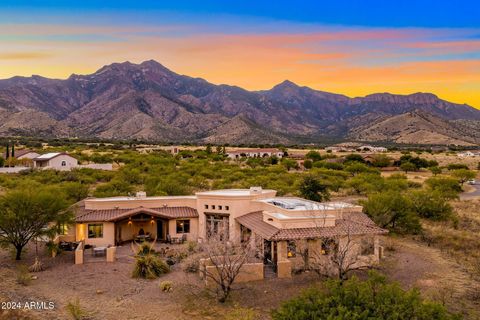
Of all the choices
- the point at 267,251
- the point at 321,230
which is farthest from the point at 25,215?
the point at 321,230

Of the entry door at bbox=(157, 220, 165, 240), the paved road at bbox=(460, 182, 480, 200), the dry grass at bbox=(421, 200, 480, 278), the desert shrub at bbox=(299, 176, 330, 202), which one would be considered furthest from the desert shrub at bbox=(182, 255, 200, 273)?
the paved road at bbox=(460, 182, 480, 200)

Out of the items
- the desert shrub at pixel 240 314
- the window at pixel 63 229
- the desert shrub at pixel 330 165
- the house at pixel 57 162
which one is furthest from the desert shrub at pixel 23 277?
the desert shrub at pixel 330 165

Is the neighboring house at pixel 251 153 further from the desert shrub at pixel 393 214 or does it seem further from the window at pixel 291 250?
the window at pixel 291 250

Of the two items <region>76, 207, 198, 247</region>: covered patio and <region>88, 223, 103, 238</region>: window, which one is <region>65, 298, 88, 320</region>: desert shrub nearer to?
<region>76, 207, 198, 247</region>: covered patio

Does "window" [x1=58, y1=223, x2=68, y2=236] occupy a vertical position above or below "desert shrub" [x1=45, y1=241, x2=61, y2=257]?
above

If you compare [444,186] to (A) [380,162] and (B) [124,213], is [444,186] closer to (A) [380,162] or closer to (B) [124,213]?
(A) [380,162]

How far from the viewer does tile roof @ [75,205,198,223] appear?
29.2 meters

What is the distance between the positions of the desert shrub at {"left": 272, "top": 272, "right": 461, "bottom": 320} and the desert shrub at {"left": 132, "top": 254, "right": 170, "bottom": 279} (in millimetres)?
9967

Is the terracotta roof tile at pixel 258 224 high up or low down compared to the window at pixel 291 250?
up

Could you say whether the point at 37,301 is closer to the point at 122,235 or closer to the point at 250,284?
the point at 250,284

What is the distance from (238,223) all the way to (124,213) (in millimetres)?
7362

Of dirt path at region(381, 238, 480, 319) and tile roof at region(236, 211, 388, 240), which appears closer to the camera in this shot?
dirt path at region(381, 238, 480, 319)

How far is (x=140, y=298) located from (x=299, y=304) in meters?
8.74

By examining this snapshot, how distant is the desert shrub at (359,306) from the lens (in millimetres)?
13320
